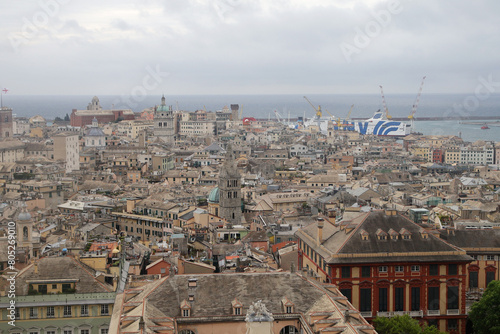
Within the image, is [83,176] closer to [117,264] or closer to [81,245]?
[81,245]

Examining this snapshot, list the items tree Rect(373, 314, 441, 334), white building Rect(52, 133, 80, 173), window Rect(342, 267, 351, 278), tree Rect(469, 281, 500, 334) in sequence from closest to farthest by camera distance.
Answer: tree Rect(373, 314, 441, 334) → tree Rect(469, 281, 500, 334) → window Rect(342, 267, 351, 278) → white building Rect(52, 133, 80, 173)

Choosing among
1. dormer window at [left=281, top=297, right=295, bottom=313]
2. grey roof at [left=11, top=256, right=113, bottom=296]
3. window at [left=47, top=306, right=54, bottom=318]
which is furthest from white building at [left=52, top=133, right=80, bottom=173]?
dormer window at [left=281, top=297, right=295, bottom=313]

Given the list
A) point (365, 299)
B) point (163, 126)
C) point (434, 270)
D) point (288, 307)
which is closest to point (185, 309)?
point (288, 307)

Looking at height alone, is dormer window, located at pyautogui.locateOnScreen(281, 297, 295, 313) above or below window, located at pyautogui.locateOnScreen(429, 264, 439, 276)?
above

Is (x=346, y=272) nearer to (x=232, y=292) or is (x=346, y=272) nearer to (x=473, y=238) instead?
(x=473, y=238)

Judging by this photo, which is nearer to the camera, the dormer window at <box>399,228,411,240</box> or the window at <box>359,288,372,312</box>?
the window at <box>359,288,372,312</box>

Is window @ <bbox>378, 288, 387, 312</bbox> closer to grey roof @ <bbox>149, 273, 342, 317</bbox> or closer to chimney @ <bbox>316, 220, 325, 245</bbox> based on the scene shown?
chimney @ <bbox>316, 220, 325, 245</bbox>

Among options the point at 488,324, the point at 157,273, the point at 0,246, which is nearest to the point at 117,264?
the point at 157,273
